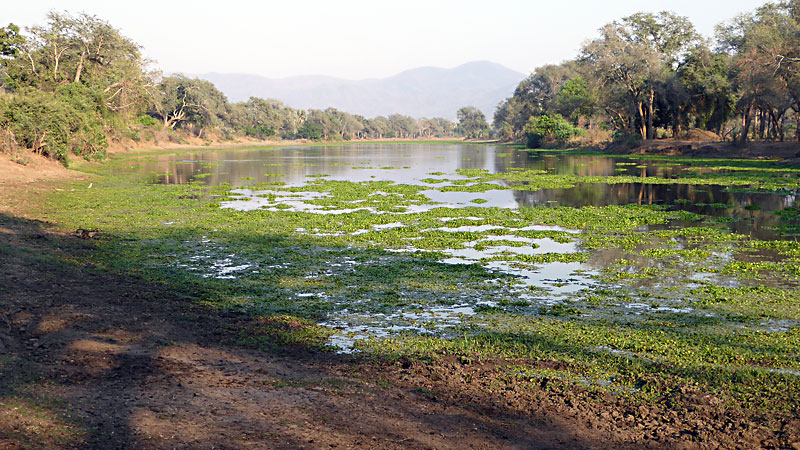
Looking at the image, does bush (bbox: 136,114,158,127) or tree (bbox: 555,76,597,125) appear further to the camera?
tree (bbox: 555,76,597,125)

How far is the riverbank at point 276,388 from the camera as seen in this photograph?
19.4ft

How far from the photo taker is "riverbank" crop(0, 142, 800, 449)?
5.90 meters

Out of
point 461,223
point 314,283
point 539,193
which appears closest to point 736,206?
point 539,193

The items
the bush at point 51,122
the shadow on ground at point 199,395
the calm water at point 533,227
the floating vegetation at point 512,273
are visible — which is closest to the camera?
the shadow on ground at point 199,395

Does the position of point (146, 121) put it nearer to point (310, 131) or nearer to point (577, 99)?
point (577, 99)

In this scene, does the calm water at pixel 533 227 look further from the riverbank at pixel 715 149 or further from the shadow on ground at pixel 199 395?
the riverbank at pixel 715 149

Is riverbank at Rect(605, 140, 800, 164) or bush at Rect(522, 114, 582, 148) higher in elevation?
bush at Rect(522, 114, 582, 148)

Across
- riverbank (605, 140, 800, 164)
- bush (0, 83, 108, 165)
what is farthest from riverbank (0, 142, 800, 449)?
riverbank (605, 140, 800, 164)

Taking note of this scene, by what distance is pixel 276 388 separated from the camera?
282 inches

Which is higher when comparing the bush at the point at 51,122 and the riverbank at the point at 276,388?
the bush at the point at 51,122

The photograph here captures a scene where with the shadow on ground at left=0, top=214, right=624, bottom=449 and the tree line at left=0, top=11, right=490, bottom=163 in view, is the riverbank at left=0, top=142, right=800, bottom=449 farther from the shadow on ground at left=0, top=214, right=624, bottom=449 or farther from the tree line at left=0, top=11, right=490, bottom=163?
the tree line at left=0, top=11, right=490, bottom=163

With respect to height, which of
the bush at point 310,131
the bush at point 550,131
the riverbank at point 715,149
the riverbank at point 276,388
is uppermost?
the bush at point 310,131

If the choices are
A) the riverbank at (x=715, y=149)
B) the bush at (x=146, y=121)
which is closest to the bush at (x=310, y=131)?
the bush at (x=146, y=121)

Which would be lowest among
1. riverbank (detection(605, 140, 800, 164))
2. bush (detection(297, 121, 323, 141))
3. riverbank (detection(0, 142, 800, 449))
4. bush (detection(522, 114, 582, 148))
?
riverbank (detection(0, 142, 800, 449))
